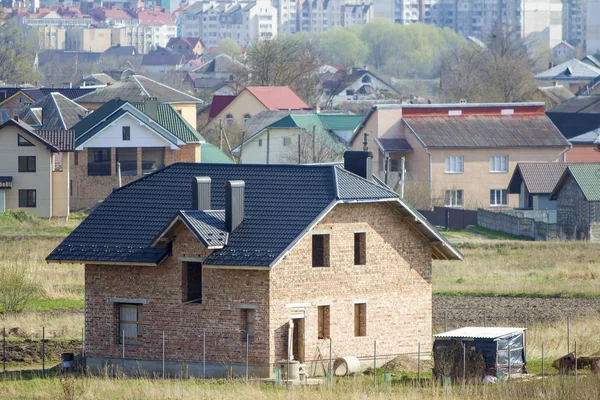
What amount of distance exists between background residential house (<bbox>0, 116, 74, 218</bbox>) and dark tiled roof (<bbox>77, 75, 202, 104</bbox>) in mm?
20082

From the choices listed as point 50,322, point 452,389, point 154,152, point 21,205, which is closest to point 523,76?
point 154,152

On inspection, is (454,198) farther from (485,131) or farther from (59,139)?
(59,139)

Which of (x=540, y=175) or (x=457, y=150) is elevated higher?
(x=457, y=150)

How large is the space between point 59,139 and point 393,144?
57.7 feet

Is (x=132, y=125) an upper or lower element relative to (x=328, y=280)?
upper

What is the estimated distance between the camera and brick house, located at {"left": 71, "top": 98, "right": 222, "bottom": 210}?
67188 millimetres

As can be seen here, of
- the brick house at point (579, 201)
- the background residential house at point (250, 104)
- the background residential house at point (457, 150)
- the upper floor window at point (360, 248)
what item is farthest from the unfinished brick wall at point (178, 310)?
the background residential house at point (250, 104)

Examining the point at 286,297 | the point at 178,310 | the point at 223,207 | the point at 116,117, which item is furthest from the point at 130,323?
the point at 116,117

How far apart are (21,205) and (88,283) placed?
33.0 m

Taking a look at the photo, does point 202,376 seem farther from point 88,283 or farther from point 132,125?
point 132,125

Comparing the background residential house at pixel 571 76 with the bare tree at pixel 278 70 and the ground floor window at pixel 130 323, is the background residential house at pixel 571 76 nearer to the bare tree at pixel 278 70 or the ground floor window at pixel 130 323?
the bare tree at pixel 278 70

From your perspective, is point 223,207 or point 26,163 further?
point 26,163

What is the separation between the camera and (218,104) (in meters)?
94.8

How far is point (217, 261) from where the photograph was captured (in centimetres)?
2812
